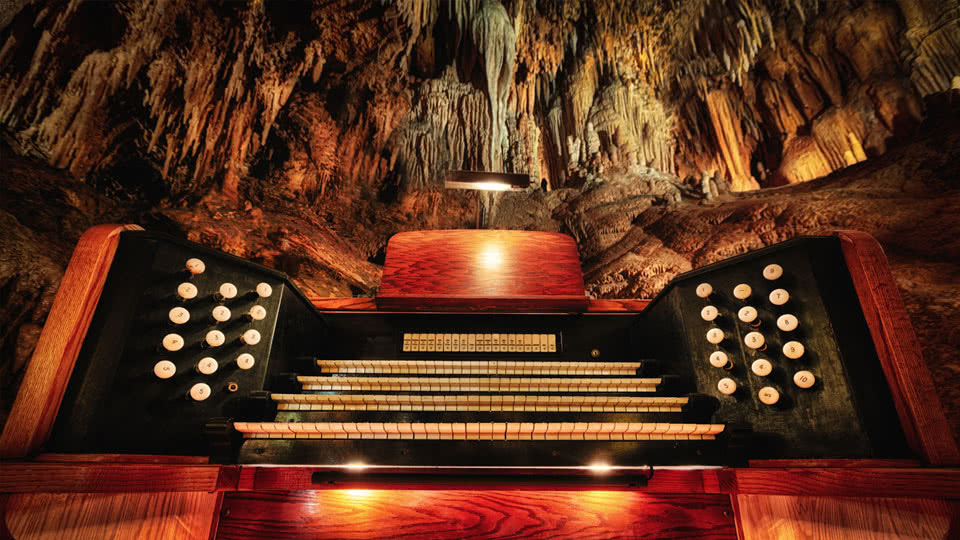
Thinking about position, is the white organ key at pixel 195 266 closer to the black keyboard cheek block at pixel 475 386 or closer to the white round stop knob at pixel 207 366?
the black keyboard cheek block at pixel 475 386

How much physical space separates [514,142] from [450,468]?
29.7ft

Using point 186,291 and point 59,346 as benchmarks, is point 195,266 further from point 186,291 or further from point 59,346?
point 59,346

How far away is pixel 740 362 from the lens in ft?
5.27

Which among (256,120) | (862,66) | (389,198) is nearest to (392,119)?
(389,198)

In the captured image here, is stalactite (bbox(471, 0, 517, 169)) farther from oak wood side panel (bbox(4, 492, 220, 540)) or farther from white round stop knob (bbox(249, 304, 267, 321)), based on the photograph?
oak wood side panel (bbox(4, 492, 220, 540))

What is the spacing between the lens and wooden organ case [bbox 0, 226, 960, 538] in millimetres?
1221

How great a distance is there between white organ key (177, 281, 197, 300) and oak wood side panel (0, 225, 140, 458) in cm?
24

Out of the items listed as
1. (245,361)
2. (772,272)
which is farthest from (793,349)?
(245,361)

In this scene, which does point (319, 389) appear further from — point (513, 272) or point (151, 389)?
point (513, 272)

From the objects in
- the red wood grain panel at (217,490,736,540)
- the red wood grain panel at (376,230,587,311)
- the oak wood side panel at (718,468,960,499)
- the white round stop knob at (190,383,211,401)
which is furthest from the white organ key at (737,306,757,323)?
the white round stop knob at (190,383,211,401)

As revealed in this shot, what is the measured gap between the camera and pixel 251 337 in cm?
161

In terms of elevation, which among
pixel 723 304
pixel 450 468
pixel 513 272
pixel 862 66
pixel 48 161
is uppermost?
pixel 862 66

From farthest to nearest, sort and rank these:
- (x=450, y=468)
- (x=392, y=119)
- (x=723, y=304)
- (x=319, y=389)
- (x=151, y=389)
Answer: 1. (x=392, y=119)
2. (x=723, y=304)
3. (x=319, y=389)
4. (x=151, y=389)
5. (x=450, y=468)

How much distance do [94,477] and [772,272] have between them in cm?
238
